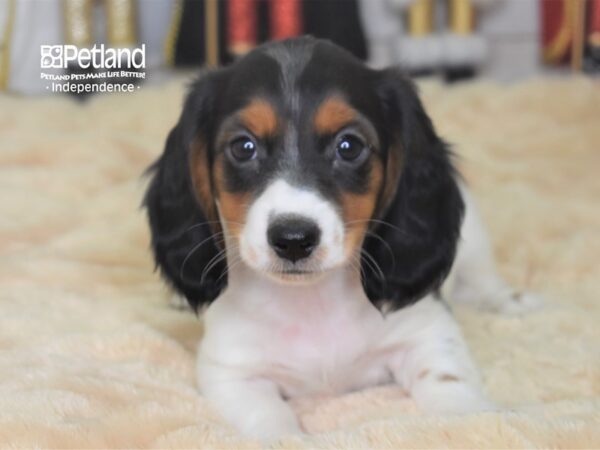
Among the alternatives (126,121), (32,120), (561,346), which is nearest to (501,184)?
(561,346)

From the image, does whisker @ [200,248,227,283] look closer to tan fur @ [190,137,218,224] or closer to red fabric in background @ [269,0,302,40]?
tan fur @ [190,137,218,224]

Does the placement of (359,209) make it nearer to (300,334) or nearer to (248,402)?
(300,334)

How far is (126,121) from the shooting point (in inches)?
174

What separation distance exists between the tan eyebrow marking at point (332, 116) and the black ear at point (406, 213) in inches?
5.9

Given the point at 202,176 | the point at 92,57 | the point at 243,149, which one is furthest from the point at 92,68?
the point at 243,149

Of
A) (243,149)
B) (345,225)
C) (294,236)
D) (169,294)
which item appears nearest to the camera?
(294,236)

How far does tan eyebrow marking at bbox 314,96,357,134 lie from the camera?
1691 millimetres

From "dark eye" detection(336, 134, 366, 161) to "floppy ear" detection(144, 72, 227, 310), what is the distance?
32cm

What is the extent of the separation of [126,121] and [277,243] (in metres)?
3.05

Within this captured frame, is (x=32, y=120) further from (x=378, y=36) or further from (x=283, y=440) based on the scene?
(x=283, y=440)

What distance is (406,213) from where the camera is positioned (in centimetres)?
184

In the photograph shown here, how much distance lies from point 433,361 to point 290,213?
1.89ft

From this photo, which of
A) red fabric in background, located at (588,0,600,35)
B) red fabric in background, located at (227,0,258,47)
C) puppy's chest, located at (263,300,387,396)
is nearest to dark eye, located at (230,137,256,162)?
puppy's chest, located at (263,300,387,396)

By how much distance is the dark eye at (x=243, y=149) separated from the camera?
173cm
